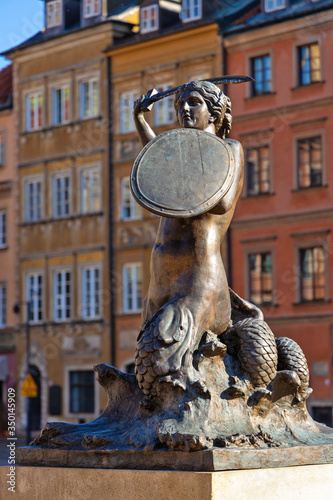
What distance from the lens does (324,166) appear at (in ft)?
110

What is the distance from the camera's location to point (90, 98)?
3997 cm

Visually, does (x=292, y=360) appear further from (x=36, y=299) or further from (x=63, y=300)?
(x=36, y=299)

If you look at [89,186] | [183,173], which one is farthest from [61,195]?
[183,173]

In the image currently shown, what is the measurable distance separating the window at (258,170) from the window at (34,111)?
365 inches

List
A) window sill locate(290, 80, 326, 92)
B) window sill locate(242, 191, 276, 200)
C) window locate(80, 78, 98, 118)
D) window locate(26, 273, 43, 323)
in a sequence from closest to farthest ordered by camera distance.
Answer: window sill locate(290, 80, 326, 92) → window sill locate(242, 191, 276, 200) → window locate(80, 78, 98, 118) → window locate(26, 273, 43, 323)

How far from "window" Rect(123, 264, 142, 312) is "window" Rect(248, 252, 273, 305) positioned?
4.26 meters

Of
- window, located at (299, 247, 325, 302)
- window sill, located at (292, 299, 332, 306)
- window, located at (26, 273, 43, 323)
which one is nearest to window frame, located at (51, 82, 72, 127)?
window, located at (26, 273, 43, 323)

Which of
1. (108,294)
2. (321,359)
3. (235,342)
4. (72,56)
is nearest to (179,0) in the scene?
(72,56)

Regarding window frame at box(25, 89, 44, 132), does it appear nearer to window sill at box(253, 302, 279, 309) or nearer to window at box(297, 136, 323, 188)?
window at box(297, 136, 323, 188)

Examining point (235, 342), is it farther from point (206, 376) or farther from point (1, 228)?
point (1, 228)

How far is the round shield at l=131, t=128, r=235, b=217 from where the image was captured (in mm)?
6785

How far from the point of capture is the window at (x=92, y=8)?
131ft

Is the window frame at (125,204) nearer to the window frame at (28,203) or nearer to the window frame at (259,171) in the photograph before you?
the window frame at (28,203)

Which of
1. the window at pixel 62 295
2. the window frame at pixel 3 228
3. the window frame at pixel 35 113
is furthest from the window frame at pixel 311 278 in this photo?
the window frame at pixel 3 228
